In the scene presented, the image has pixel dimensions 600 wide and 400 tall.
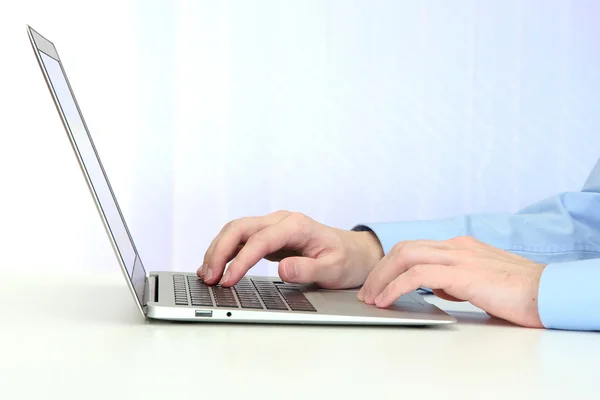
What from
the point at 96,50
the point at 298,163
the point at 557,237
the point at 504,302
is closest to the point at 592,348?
the point at 504,302

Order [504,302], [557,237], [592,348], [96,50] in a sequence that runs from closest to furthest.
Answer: [592,348], [504,302], [557,237], [96,50]

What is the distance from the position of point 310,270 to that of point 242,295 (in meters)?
0.13

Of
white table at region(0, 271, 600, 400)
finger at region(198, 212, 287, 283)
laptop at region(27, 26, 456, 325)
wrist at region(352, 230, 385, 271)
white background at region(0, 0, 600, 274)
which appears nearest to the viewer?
white table at region(0, 271, 600, 400)

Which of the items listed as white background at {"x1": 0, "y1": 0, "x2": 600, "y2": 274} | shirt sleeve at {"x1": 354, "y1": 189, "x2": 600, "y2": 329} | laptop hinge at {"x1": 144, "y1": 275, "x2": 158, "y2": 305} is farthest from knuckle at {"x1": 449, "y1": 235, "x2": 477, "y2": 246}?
white background at {"x1": 0, "y1": 0, "x2": 600, "y2": 274}

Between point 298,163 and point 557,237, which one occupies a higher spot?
point 557,237

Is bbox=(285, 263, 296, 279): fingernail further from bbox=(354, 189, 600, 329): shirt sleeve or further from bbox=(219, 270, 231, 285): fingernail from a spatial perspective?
bbox=(354, 189, 600, 329): shirt sleeve

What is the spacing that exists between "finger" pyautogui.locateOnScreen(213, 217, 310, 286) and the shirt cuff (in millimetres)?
315

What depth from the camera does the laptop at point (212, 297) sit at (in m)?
0.75

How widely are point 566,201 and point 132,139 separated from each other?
2.08 metres

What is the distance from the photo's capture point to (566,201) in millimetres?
1302

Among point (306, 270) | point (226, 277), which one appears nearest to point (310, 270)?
point (306, 270)

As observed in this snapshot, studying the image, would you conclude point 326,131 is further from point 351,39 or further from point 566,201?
point 566,201

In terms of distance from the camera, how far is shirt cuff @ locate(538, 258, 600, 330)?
812 mm

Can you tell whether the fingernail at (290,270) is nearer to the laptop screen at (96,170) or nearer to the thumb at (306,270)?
the thumb at (306,270)
